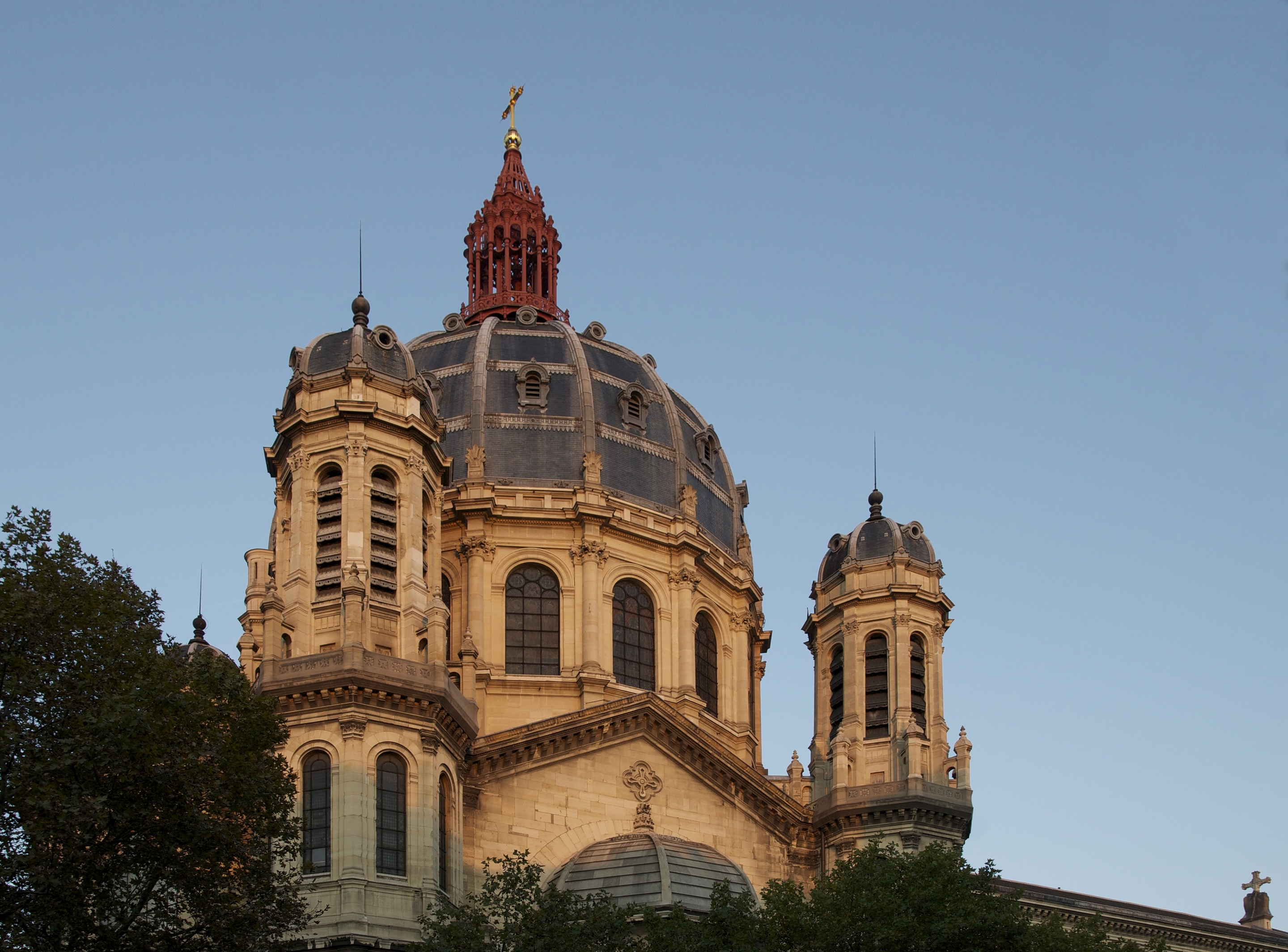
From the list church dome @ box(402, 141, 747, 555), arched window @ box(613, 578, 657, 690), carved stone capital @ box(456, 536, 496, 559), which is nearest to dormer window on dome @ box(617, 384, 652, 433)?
church dome @ box(402, 141, 747, 555)

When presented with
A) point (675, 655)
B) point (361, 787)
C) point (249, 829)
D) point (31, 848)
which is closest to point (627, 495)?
point (675, 655)

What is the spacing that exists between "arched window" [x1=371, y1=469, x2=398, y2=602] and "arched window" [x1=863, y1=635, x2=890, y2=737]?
642 inches

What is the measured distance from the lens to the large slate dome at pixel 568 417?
67375mm

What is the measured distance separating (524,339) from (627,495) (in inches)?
307

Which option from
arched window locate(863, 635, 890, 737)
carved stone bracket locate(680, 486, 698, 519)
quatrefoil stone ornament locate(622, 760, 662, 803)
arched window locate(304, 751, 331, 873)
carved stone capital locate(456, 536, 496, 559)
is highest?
carved stone bracket locate(680, 486, 698, 519)

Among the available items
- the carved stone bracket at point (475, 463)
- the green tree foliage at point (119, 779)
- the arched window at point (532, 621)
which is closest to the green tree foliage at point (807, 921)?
the green tree foliage at point (119, 779)

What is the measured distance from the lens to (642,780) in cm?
5816

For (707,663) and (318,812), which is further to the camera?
(707,663)

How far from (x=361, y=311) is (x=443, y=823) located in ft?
47.8

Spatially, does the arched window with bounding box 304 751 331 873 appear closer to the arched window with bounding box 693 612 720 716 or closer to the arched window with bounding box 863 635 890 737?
the arched window with bounding box 863 635 890 737

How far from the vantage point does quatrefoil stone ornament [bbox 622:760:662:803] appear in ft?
190

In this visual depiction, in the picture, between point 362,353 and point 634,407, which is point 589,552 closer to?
point 634,407

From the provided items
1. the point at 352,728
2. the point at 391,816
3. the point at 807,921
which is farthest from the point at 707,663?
the point at 807,921

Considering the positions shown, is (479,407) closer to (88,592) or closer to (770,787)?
(770,787)
